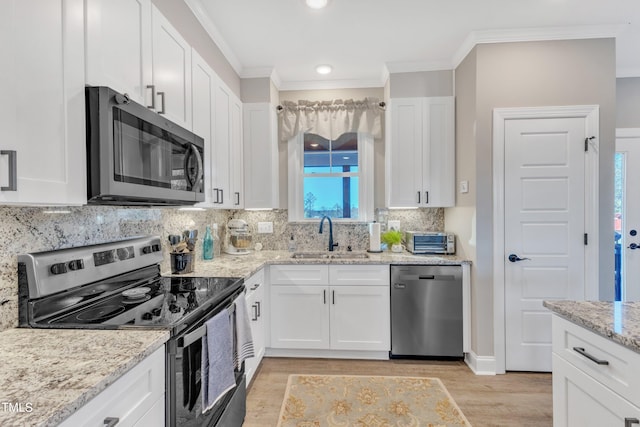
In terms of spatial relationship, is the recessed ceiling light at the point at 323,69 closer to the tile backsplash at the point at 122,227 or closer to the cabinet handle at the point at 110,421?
the tile backsplash at the point at 122,227

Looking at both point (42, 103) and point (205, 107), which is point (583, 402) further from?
point (205, 107)

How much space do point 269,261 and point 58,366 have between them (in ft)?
6.29

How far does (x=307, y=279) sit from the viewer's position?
2.80 metres

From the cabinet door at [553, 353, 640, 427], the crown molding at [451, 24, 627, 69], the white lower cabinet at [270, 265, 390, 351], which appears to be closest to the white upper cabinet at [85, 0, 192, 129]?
the white lower cabinet at [270, 265, 390, 351]

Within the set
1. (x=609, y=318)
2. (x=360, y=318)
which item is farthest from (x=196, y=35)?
(x=609, y=318)

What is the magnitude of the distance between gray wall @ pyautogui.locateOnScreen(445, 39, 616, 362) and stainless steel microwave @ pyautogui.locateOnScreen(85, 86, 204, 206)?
7.12 ft

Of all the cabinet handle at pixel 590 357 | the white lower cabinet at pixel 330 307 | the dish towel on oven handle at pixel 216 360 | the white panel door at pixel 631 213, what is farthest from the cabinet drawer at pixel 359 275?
the white panel door at pixel 631 213

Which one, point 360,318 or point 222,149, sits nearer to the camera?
point 222,149

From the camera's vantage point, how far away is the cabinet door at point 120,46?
116cm

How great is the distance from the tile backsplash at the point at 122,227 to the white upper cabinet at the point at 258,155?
0.32 metres

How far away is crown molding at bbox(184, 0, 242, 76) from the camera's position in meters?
2.13

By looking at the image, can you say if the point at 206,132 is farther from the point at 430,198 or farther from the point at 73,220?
the point at 430,198

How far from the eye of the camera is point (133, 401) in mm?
932

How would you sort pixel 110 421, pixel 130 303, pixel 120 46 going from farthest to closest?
1. pixel 130 303
2. pixel 120 46
3. pixel 110 421
